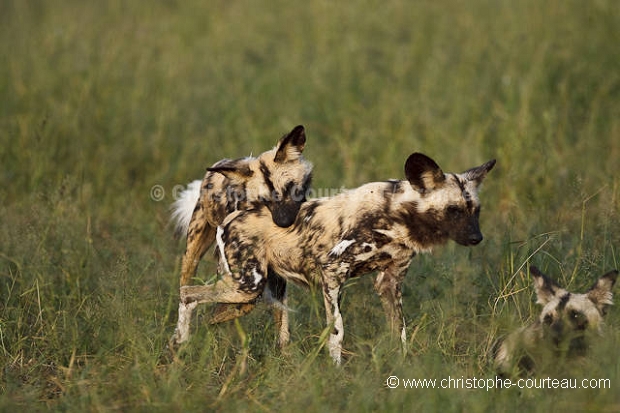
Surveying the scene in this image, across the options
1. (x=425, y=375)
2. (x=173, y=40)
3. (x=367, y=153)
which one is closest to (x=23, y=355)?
(x=425, y=375)

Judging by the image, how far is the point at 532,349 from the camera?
3742 mm

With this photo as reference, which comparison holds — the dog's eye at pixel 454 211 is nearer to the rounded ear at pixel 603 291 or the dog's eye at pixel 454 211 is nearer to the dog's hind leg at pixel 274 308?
the rounded ear at pixel 603 291

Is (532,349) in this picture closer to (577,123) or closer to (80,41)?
(577,123)

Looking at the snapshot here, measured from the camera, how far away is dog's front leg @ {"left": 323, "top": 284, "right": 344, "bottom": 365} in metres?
4.29

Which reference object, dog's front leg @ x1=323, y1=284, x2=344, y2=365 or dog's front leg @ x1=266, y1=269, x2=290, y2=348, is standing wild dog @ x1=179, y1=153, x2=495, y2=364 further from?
dog's front leg @ x1=266, y1=269, x2=290, y2=348

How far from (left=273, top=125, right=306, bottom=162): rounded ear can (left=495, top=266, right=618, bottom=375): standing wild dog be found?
5.82 ft

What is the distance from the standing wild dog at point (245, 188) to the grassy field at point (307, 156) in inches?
9.6

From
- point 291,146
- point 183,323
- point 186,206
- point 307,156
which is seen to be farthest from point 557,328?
point 307,156

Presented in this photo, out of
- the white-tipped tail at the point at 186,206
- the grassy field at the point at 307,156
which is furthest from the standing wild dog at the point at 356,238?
the white-tipped tail at the point at 186,206

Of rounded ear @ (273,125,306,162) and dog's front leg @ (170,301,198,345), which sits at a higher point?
rounded ear @ (273,125,306,162)

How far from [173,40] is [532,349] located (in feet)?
21.8

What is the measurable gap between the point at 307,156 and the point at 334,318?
2978 mm

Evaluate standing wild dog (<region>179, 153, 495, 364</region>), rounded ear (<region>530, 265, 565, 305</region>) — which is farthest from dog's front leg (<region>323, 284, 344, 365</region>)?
rounded ear (<region>530, 265, 565, 305</region>)

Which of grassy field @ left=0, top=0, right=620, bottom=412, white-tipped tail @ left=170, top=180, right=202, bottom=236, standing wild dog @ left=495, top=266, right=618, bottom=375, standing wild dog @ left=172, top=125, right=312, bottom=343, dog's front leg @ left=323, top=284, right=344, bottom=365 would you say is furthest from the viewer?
white-tipped tail @ left=170, top=180, right=202, bottom=236
